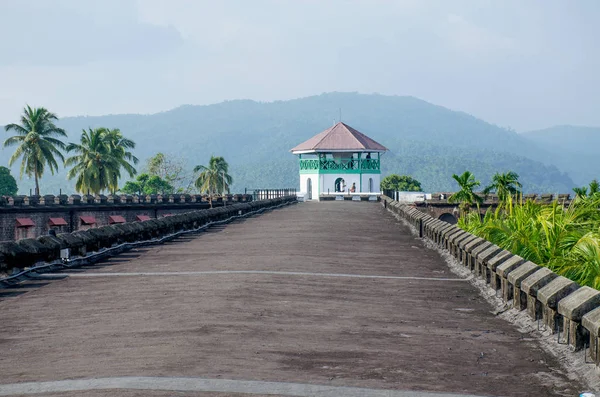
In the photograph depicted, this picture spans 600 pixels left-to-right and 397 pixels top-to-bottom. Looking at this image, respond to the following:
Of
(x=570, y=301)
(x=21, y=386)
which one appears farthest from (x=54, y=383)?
(x=570, y=301)

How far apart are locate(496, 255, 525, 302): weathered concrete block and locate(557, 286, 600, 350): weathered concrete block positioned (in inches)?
106

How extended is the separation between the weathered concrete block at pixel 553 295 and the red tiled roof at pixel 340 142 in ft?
333

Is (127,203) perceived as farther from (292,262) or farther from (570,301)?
(570,301)

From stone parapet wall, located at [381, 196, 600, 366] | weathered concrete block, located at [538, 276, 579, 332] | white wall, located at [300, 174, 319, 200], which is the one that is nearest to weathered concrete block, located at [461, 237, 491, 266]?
stone parapet wall, located at [381, 196, 600, 366]

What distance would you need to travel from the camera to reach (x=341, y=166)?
112 metres

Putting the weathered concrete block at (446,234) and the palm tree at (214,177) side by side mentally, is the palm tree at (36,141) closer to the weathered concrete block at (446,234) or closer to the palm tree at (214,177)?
the palm tree at (214,177)

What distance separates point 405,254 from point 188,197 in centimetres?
7411

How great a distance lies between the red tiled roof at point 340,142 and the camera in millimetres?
112625

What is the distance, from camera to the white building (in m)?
112

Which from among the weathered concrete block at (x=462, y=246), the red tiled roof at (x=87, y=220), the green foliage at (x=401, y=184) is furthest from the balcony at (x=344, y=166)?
the weathered concrete block at (x=462, y=246)

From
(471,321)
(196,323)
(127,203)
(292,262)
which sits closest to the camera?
(196,323)

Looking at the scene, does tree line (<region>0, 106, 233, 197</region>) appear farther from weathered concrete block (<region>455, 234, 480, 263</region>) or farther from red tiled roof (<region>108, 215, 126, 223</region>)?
weathered concrete block (<region>455, 234, 480, 263</region>)

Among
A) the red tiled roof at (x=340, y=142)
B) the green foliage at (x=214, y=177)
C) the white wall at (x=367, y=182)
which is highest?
the red tiled roof at (x=340, y=142)

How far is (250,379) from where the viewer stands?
7.42 metres
